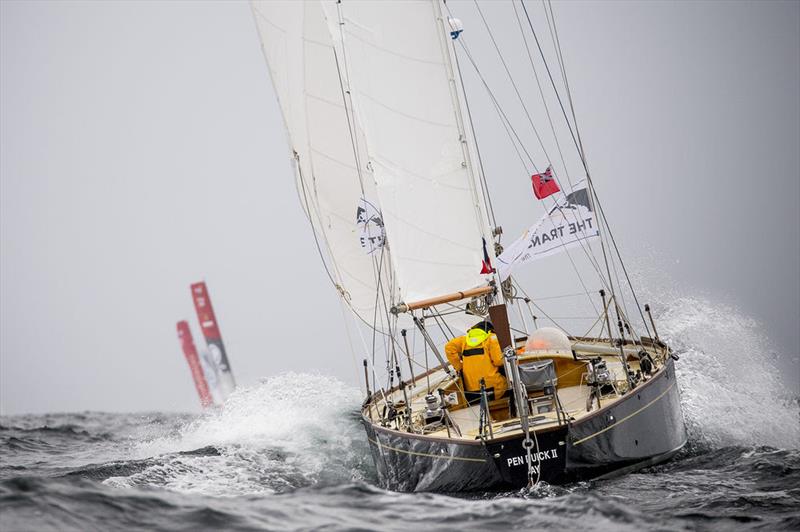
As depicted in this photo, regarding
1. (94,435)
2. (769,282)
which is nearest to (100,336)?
(769,282)

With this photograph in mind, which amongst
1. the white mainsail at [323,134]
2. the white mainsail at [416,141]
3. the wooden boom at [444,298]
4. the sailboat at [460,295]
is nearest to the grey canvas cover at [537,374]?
the sailboat at [460,295]

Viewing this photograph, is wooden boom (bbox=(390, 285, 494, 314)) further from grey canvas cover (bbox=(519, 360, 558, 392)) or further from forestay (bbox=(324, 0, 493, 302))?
grey canvas cover (bbox=(519, 360, 558, 392))

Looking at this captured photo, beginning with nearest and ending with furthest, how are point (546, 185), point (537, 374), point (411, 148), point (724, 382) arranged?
1. point (537, 374)
2. point (411, 148)
3. point (546, 185)
4. point (724, 382)

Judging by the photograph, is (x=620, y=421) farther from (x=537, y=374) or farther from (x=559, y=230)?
(x=559, y=230)

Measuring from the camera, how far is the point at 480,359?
456 inches

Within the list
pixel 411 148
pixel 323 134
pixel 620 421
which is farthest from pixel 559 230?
pixel 323 134

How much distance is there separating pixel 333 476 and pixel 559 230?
4360mm

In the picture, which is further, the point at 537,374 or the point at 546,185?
the point at 546,185

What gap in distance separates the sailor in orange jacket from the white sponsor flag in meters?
1.48

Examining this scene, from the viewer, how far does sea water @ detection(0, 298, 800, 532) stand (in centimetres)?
749

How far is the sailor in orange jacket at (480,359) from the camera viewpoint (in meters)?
11.5

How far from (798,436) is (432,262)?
19.0 ft

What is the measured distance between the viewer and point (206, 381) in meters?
34.3

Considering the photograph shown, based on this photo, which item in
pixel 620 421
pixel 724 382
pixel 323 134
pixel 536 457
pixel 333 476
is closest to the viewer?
pixel 536 457
